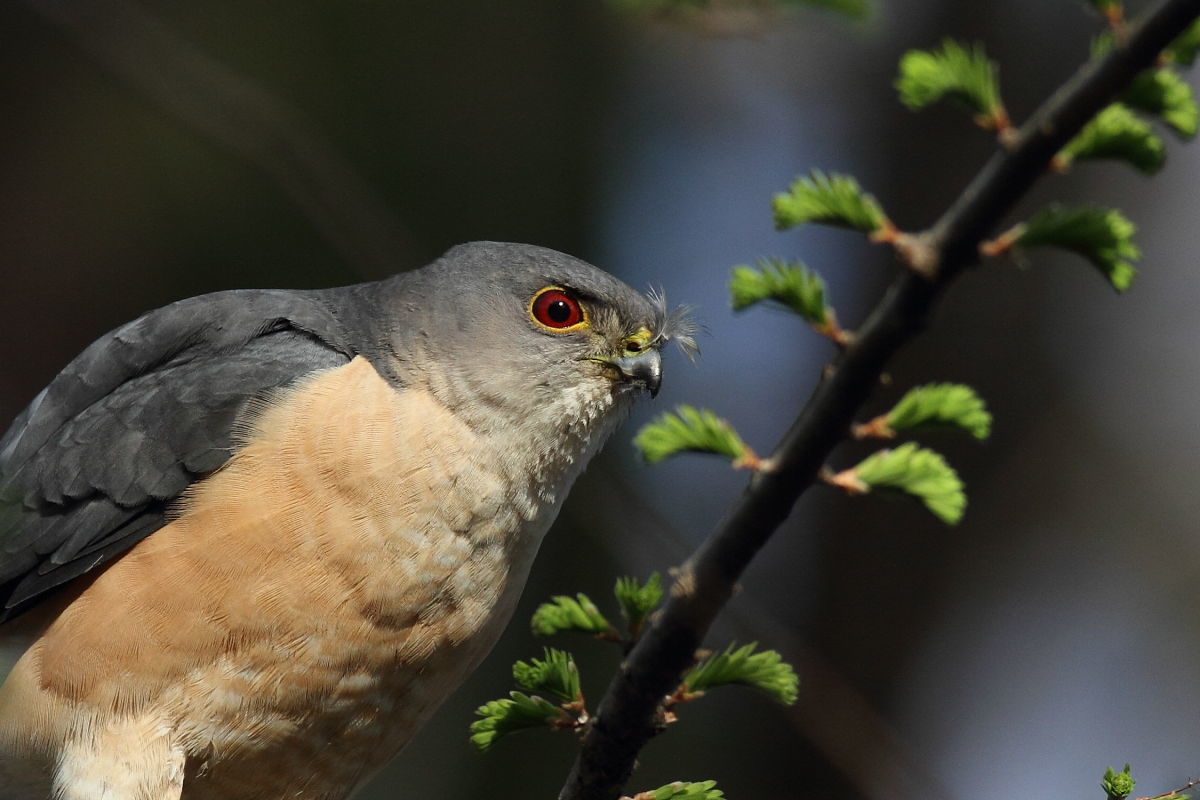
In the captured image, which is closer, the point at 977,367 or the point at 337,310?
the point at 337,310

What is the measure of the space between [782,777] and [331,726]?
3871mm

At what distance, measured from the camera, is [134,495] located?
3822 mm

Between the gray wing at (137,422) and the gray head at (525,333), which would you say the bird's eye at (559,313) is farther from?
the gray wing at (137,422)

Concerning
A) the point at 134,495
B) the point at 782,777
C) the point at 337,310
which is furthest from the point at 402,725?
the point at 782,777

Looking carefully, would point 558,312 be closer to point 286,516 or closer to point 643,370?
point 643,370

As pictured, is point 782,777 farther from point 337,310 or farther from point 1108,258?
point 1108,258

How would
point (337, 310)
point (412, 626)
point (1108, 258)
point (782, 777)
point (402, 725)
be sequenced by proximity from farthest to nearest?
point (782, 777) → point (337, 310) → point (402, 725) → point (412, 626) → point (1108, 258)

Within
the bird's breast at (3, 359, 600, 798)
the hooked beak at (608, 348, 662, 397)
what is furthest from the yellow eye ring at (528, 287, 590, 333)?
the bird's breast at (3, 359, 600, 798)

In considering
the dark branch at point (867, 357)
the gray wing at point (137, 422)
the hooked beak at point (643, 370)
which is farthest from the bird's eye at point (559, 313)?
the dark branch at point (867, 357)

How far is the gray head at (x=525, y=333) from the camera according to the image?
13.1ft

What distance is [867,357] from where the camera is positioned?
6.27 feet

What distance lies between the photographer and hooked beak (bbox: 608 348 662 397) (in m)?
4.08

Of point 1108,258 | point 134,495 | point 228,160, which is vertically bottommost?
point 134,495

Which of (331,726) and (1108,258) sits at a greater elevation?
(1108,258)
